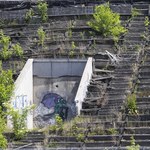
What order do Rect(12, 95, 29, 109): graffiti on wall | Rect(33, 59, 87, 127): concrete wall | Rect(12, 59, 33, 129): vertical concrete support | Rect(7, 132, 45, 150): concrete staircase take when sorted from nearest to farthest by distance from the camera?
Answer: Rect(7, 132, 45, 150): concrete staircase, Rect(12, 95, 29, 109): graffiti on wall, Rect(12, 59, 33, 129): vertical concrete support, Rect(33, 59, 87, 127): concrete wall

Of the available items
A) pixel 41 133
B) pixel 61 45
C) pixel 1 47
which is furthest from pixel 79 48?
pixel 41 133

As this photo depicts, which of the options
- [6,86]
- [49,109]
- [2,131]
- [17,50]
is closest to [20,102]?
[6,86]

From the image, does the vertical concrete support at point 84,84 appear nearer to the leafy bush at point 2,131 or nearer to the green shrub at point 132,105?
the green shrub at point 132,105

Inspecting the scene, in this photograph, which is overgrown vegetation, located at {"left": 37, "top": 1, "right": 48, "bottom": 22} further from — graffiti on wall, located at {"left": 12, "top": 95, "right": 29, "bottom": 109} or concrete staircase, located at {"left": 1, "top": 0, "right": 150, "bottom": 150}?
graffiti on wall, located at {"left": 12, "top": 95, "right": 29, "bottom": 109}

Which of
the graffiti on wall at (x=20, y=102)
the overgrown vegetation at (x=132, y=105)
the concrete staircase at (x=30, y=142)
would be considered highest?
the graffiti on wall at (x=20, y=102)

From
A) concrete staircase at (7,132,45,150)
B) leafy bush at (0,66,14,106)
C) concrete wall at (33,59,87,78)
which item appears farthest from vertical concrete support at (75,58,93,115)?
concrete staircase at (7,132,45,150)

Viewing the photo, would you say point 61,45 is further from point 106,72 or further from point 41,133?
point 41,133

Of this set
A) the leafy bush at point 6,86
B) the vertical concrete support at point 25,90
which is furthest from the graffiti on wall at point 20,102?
the leafy bush at point 6,86
